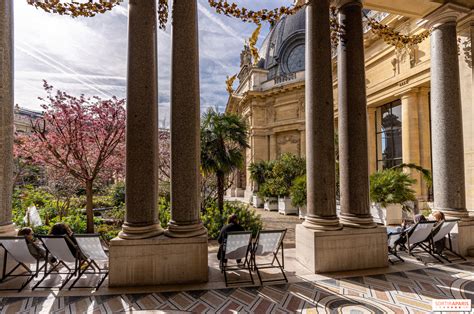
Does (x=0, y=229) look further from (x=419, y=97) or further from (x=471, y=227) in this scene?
(x=419, y=97)

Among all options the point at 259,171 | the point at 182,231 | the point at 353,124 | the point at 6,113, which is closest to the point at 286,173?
the point at 259,171

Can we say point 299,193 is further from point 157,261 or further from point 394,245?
point 157,261

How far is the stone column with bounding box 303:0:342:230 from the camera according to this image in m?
6.27

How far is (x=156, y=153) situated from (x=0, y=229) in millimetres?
3451

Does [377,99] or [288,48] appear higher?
[288,48]

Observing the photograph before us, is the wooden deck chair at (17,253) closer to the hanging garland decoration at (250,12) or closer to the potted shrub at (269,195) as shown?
the hanging garland decoration at (250,12)

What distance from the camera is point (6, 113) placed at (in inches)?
237

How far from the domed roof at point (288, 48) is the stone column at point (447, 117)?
29660 millimetres

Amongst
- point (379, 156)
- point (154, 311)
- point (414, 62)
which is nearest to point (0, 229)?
point (154, 311)

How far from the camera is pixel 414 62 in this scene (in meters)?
16.9

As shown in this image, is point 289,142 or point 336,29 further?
point 289,142

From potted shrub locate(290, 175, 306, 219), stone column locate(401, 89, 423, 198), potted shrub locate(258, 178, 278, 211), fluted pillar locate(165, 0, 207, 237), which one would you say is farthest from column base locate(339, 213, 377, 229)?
potted shrub locate(258, 178, 278, 211)

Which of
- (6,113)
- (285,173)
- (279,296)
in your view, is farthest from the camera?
(285,173)

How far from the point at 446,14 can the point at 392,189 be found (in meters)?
7.64
